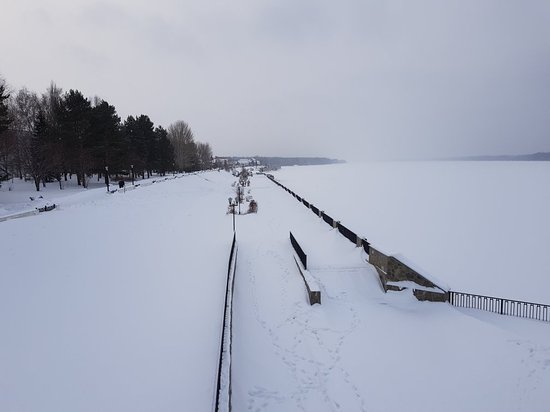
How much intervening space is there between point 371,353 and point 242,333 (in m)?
3.78

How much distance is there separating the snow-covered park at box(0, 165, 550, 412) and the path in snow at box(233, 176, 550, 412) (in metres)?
0.04

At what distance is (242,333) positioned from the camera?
35.1 ft

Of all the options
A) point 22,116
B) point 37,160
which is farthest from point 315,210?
point 22,116

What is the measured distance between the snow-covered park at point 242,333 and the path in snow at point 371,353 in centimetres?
4

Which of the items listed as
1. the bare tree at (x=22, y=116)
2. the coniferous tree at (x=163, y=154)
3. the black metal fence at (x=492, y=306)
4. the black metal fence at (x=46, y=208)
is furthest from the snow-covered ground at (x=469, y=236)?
the coniferous tree at (x=163, y=154)

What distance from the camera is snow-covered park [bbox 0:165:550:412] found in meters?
7.86

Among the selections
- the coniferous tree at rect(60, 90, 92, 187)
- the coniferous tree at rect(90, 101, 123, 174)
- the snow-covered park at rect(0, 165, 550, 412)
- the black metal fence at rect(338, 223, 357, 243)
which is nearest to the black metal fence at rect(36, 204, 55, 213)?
the snow-covered park at rect(0, 165, 550, 412)

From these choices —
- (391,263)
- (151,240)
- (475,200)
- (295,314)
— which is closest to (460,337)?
(391,263)

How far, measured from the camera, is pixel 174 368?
28.2 ft

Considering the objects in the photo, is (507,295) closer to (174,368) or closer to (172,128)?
(174,368)

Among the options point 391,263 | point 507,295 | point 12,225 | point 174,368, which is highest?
point 12,225

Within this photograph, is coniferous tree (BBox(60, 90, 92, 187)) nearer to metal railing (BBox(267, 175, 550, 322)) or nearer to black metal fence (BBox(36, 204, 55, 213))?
black metal fence (BBox(36, 204, 55, 213))

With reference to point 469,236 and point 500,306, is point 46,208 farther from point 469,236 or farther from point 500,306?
point 469,236

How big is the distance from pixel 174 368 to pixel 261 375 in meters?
2.13
